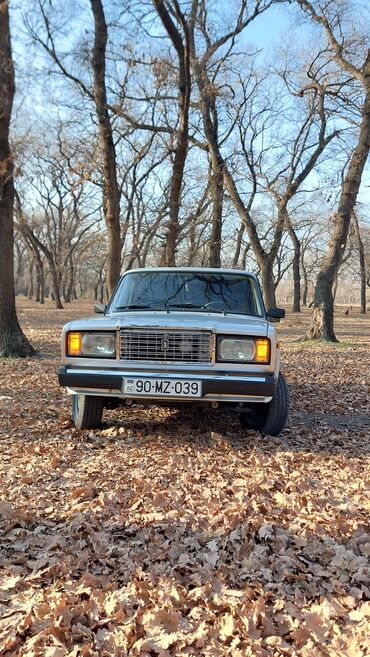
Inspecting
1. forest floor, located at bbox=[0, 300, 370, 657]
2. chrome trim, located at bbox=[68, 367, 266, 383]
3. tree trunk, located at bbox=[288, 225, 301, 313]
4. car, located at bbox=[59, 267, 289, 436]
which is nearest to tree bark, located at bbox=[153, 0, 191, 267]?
forest floor, located at bbox=[0, 300, 370, 657]

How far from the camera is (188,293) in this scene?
18.4ft

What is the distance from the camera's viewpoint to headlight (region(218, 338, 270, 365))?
14.7 feet

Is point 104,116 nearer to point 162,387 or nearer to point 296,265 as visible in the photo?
point 162,387

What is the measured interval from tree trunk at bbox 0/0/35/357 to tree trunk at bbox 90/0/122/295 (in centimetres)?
231

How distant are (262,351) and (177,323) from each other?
79cm

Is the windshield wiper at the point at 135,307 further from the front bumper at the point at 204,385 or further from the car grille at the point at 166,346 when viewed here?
the front bumper at the point at 204,385

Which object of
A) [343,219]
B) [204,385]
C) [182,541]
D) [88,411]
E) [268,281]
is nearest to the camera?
[182,541]

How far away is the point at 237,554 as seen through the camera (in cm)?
282

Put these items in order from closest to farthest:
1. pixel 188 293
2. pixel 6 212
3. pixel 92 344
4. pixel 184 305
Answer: pixel 92 344 → pixel 184 305 → pixel 188 293 → pixel 6 212

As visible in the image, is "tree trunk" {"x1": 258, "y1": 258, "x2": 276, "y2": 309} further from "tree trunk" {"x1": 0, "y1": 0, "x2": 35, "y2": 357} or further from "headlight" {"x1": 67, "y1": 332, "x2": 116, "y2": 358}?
"headlight" {"x1": 67, "y1": 332, "x2": 116, "y2": 358}

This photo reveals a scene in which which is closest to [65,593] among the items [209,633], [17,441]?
[209,633]

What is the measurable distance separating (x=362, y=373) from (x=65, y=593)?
8.10m

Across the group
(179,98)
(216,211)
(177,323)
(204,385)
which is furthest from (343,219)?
(204,385)

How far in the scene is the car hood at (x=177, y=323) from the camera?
4.46 metres
